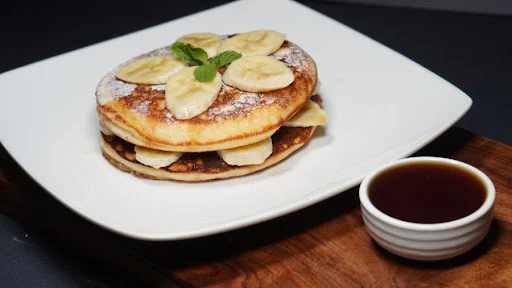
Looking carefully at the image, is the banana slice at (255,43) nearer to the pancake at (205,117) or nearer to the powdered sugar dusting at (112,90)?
the pancake at (205,117)

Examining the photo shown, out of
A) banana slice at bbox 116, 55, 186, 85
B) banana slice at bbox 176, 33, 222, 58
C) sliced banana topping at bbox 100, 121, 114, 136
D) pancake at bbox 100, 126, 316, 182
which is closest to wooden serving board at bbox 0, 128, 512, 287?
pancake at bbox 100, 126, 316, 182

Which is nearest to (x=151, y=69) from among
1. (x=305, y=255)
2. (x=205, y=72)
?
(x=205, y=72)

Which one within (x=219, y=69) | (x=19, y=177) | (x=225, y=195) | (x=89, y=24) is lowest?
(x=89, y=24)

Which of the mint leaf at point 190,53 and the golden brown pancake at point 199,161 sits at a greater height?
the mint leaf at point 190,53

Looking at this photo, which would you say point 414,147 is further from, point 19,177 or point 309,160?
point 19,177

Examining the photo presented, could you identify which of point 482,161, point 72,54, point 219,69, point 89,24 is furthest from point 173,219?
point 89,24

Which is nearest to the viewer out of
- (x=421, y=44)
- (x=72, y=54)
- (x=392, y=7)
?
(x=72, y=54)

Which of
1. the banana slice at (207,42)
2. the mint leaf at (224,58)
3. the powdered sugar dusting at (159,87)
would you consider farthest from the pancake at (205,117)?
the banana slice at (207,42)
